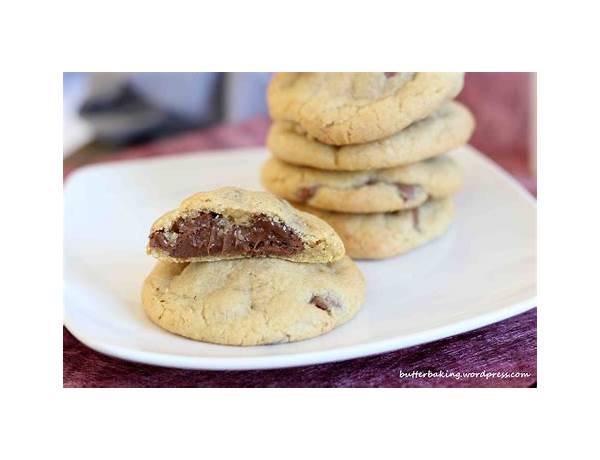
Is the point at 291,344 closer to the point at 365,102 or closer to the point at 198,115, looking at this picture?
the point at 365,102

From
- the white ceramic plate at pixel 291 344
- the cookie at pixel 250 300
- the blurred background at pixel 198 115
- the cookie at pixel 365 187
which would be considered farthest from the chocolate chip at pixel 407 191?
the blurred background at pixel 198 115

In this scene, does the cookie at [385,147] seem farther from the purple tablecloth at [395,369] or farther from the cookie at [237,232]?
the purple tablecloth at [395,369]

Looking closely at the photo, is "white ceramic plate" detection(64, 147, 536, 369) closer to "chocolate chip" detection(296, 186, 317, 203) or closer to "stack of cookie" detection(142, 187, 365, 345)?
"stack of cookie" detection(142, 187, 365, 345)

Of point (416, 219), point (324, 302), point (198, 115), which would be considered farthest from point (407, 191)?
point (198, 115)

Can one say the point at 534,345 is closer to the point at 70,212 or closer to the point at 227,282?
the point at 227,282

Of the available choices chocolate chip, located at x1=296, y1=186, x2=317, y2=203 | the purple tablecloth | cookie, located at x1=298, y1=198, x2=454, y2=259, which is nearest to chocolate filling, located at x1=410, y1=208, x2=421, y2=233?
cookie, located at x1=298, y1=198, x2=454, y2=259
